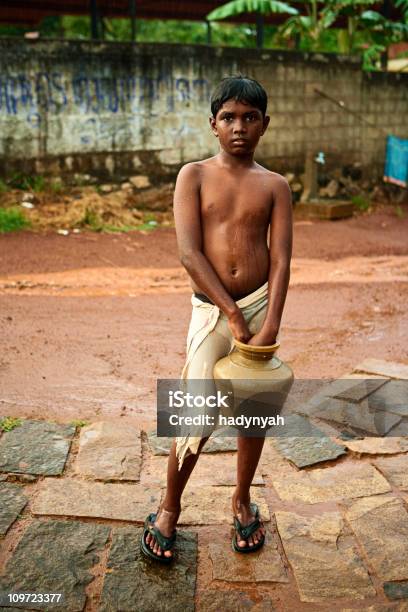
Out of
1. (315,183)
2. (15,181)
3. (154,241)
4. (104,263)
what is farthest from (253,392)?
(315,183)

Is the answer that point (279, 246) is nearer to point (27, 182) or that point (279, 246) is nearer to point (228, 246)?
point (228, 246)

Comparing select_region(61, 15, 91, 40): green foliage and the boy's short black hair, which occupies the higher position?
select_region(61, 15, 91, 40): green foliage

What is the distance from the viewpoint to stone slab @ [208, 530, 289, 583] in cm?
236

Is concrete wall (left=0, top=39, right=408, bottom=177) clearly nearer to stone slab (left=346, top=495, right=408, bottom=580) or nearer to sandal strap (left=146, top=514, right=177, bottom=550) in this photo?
sandal strap (left=146, top=514, right=177, bottom=550)

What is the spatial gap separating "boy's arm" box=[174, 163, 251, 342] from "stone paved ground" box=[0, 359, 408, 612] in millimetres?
929

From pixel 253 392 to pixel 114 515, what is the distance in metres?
0.98

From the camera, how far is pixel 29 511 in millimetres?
2682

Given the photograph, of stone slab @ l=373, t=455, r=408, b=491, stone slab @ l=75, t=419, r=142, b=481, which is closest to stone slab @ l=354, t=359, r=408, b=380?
stone slab @ l=373, t=455, r=408, b=491

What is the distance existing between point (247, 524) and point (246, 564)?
160 millimetres

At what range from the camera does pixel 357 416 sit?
3.70 meters

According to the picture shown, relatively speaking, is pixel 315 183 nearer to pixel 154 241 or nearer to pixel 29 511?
pixel 154 241

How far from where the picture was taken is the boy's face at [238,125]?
221 cm

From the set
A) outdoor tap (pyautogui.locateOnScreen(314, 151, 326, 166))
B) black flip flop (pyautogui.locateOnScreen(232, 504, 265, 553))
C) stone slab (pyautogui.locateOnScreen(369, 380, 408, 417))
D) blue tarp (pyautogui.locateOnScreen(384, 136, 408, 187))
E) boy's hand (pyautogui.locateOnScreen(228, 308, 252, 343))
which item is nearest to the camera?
boy's hand (pyautogui.locateOnScreen(228, 308, 252, 343))

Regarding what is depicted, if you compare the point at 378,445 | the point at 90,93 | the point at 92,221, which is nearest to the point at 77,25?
the point at 90,93
